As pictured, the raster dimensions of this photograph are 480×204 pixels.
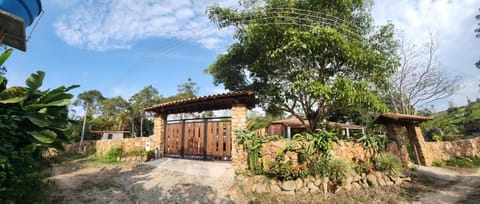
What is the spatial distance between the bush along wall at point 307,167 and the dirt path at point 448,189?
100 cm

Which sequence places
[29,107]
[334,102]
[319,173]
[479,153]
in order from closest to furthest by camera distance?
1. [29,107]
2. [319,173]
3. [334,102]
4. [479,153]

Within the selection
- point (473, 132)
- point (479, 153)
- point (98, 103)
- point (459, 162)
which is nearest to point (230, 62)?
point (459, 162)

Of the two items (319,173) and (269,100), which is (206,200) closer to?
(319,173)

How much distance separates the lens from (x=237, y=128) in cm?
765

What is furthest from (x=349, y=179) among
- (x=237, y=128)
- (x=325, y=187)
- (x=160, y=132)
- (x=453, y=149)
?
(x=453, y=149)

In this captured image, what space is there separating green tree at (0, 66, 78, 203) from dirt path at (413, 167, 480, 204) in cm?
804

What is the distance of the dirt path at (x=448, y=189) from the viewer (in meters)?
5.45

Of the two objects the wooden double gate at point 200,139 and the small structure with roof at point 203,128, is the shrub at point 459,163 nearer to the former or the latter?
the small structure with roof at point 203,128

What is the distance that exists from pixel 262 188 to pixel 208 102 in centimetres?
414

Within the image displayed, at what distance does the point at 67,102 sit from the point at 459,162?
52.7 feet

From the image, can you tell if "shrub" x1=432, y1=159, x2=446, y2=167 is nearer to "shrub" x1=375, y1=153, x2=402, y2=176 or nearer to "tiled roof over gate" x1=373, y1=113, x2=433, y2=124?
"tiled roof over gate" x1=373, y1=113, x2=433, y2=124

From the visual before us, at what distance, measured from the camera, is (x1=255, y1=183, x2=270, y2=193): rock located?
18.5 feet

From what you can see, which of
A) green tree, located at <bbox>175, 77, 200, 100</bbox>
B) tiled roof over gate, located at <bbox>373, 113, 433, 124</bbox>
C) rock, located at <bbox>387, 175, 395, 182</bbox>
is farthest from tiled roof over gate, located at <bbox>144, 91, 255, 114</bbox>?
green tree, located at <bbox>175, 77, 200, 100</bbox>

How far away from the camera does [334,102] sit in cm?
771
